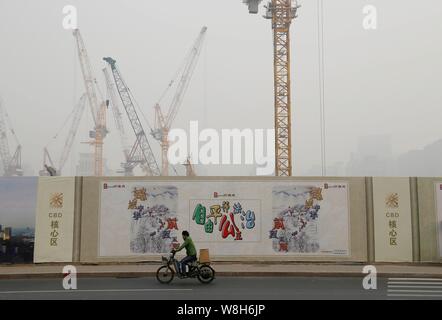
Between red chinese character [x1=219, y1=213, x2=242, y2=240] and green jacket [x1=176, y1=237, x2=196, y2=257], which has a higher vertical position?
red chinese character [x1=219, y1=213, x2=242, y2=240]

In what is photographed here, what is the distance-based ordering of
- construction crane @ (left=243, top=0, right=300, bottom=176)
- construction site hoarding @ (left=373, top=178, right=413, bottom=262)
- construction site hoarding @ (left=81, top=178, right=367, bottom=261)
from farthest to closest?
construction crane @ (left=243, top=0, right=300, bottom=176) → construction site hoarding @ (left=81, top=178, right=367, bottom=261) → construction site hoarding @ (left=373, top=178, right=413, bottom=262)

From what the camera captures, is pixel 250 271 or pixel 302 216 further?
pixel 302 216

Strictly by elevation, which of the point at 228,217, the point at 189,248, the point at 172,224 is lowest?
the point at 189,248

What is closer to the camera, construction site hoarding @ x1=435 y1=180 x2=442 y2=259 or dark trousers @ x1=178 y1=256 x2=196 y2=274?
dark trousers @ x1=178 y1=256 x2=196 y2=274

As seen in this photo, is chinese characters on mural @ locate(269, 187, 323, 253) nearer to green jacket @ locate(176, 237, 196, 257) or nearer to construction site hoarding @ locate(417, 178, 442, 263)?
construction site hoarding @ locate(417, 178, 442, 263)

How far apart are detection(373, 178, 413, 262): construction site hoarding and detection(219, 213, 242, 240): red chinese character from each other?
492 centimetres

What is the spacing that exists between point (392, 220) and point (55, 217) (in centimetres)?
1189

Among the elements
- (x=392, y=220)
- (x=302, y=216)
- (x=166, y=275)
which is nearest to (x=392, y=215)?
(x=392, y=220)

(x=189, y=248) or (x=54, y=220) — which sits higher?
(x=54, y=220)

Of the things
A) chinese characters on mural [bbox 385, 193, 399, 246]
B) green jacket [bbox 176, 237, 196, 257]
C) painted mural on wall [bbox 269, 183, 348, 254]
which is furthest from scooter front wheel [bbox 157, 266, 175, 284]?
chinese characters on mural [bbox 385, 193, 399, 246]

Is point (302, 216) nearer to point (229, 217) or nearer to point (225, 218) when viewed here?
point (229, 217)

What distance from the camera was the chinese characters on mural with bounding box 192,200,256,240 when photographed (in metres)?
17.1

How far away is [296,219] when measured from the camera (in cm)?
1716
